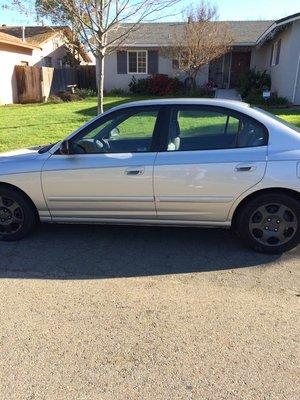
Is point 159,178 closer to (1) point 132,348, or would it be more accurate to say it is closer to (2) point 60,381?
(1) point 132,348

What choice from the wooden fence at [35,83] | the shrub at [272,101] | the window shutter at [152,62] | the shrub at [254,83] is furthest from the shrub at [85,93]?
the shrub at [272,101]

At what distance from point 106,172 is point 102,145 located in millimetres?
402

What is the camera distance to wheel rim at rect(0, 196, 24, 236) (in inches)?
180

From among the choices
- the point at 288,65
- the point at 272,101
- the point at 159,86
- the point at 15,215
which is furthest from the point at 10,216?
the point at 159,86

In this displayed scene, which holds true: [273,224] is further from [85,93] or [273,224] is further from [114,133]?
[85,93]

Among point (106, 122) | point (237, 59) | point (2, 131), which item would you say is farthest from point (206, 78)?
point (106, 122)

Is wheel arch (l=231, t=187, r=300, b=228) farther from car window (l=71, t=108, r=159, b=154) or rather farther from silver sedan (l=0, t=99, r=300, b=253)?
car window (l=71, t=108, r=159, b=154)

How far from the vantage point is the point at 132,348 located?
2.84m

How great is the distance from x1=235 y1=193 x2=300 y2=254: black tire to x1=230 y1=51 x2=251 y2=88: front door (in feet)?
72.7

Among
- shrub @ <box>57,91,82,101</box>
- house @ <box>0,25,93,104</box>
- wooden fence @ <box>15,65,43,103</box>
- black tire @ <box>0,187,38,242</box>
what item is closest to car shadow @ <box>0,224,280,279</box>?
black tire @ <box>0,187,38,242</box>

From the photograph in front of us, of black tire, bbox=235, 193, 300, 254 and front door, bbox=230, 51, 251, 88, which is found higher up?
front door, bbox=230, 51, 251, 88

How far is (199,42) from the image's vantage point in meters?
20.6

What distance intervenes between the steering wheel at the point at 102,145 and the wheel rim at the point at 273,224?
5.54ft

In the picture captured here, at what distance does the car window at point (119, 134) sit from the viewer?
14.3 ft
